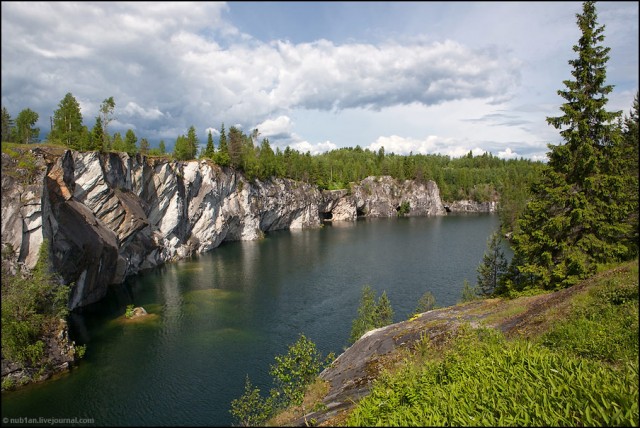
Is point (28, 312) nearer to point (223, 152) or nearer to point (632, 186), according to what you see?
point (632, 186)

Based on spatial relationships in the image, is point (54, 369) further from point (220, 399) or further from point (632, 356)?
point (632, 356)

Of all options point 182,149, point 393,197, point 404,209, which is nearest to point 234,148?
point 182,149

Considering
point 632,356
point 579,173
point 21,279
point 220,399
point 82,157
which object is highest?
point 82,157

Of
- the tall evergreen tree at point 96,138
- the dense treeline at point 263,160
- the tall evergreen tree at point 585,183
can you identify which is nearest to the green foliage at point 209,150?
the dense treeline at point 263,160

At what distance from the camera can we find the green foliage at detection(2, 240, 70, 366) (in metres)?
27.9

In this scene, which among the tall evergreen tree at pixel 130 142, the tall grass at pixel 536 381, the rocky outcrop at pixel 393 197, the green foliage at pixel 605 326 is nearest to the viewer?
the tall grass at pixel 536 381

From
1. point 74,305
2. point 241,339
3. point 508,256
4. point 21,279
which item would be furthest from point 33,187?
point 508,256

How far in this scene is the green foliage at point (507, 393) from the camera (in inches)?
310

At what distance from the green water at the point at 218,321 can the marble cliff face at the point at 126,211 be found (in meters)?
4.61

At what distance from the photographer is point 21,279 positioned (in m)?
31.1

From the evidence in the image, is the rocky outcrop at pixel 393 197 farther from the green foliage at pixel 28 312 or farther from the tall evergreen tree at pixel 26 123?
the green foliage at pixel 28 312

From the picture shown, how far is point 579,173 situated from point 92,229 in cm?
4719

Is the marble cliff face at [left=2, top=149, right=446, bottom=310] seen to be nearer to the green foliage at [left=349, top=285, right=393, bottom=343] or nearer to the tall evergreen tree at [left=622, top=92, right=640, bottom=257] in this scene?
the green foliage at [left=349, top=285, right=393, bottom=343]

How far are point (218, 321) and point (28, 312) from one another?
56.9ft
